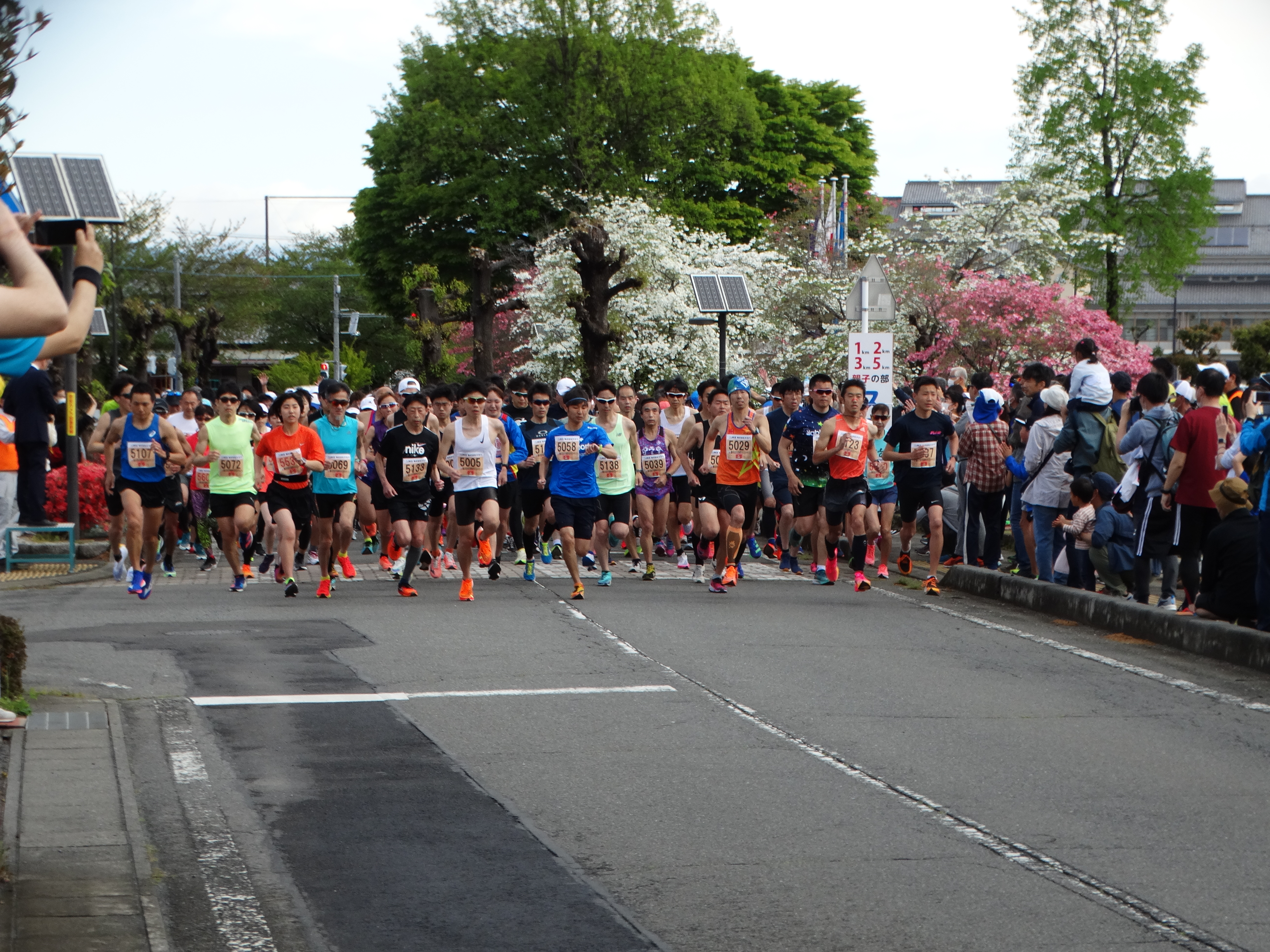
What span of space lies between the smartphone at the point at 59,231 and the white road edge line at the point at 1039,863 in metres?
3.86

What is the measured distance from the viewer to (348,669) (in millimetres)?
10047

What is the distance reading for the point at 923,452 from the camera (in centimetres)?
1466

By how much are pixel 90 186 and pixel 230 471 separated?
4.22m

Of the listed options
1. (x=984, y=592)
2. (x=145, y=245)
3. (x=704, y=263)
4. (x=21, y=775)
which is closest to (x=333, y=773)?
(x=21, y=775)

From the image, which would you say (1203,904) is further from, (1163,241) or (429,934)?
(1163,241)

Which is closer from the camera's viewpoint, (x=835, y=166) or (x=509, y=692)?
(x=509, y=692)

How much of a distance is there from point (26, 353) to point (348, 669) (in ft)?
19.4

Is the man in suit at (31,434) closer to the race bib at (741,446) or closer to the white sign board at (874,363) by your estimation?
the race bib at (741,446)

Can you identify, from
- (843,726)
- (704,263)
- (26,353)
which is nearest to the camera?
(26,353)

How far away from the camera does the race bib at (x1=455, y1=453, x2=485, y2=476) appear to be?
1420 cm

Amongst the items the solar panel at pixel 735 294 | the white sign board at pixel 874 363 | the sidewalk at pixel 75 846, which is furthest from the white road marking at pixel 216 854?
the solar panel at pixel 735 294

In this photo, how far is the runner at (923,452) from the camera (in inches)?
577

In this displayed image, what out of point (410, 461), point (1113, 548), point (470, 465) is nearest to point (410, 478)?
point (410, 461)

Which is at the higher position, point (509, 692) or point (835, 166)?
point (835, 166)
